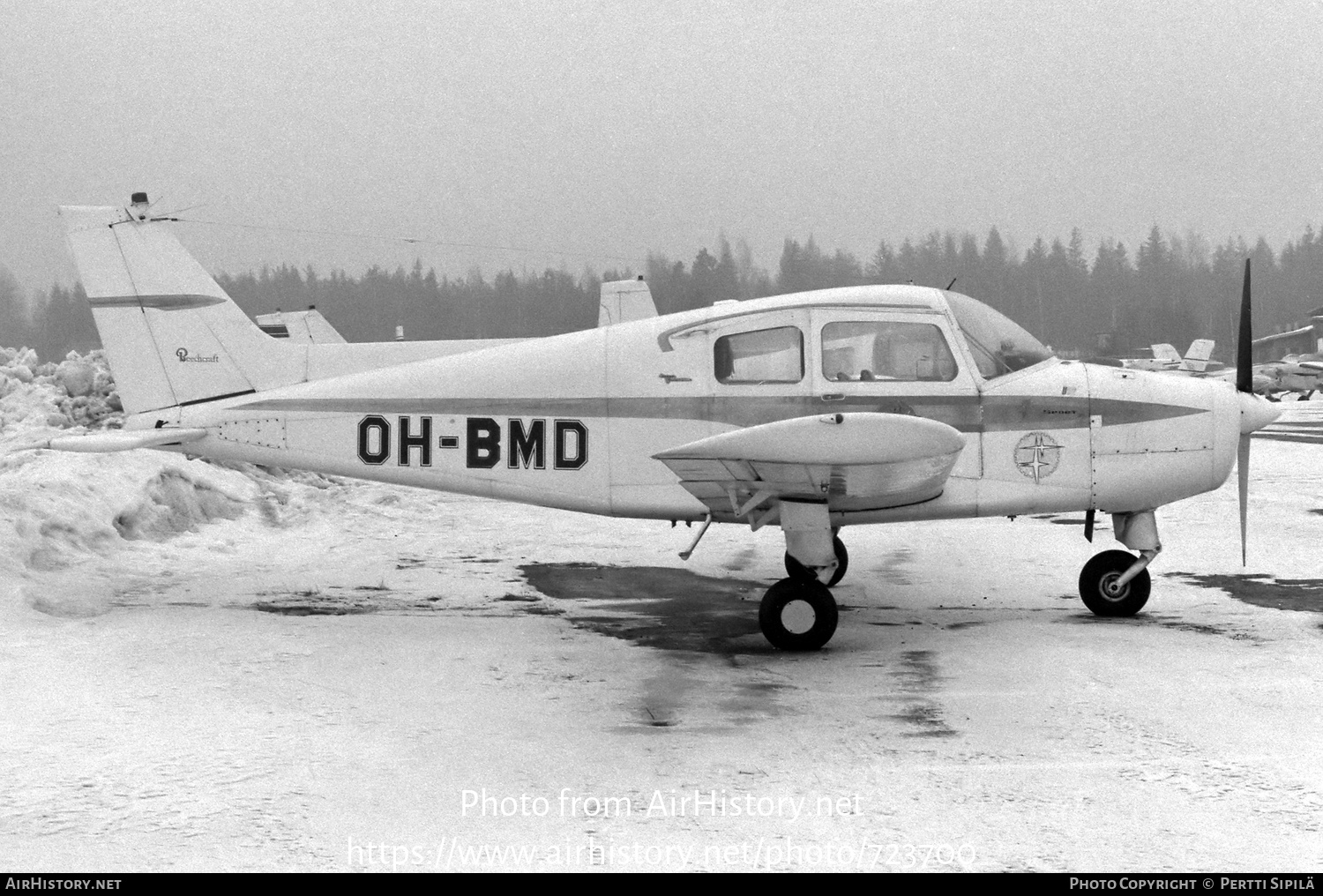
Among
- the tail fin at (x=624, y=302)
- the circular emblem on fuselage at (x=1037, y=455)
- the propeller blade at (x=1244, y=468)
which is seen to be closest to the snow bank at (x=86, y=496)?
the tail fin at (x=624, y=302)

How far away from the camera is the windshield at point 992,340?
744cm

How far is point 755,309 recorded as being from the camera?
7453 mm

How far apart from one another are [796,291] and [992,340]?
484 cm

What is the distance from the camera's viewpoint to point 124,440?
7.79 metres

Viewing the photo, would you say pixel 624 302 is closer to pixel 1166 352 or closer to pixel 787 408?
pixel 787 408

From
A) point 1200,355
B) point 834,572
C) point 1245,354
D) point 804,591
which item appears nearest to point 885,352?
point 834,572

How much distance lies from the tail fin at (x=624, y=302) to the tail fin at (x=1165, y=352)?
14645mm

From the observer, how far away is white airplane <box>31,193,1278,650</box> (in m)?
7.31

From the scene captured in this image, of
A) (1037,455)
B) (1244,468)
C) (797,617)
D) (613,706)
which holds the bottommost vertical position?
(613,706)

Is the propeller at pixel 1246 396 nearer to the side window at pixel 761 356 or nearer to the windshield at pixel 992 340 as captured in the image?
the windshield at pixel 992 340

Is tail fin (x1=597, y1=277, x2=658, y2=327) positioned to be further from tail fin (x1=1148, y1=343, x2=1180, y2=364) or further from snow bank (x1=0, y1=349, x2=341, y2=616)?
tail fin (x1=1148, y1=343, x2=1180, y2=364)

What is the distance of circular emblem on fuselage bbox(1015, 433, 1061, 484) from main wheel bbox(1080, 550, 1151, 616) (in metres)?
0.78

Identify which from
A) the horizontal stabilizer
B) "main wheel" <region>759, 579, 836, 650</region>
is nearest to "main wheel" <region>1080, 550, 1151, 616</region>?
"main wheel" <region>759, 579, 836, 650</region>

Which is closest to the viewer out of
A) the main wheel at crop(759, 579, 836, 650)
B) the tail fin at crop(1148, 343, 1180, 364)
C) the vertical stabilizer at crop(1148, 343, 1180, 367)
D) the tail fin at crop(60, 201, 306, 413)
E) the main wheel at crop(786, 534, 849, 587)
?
the main wheel at crop(759, 579, 836, 650)
